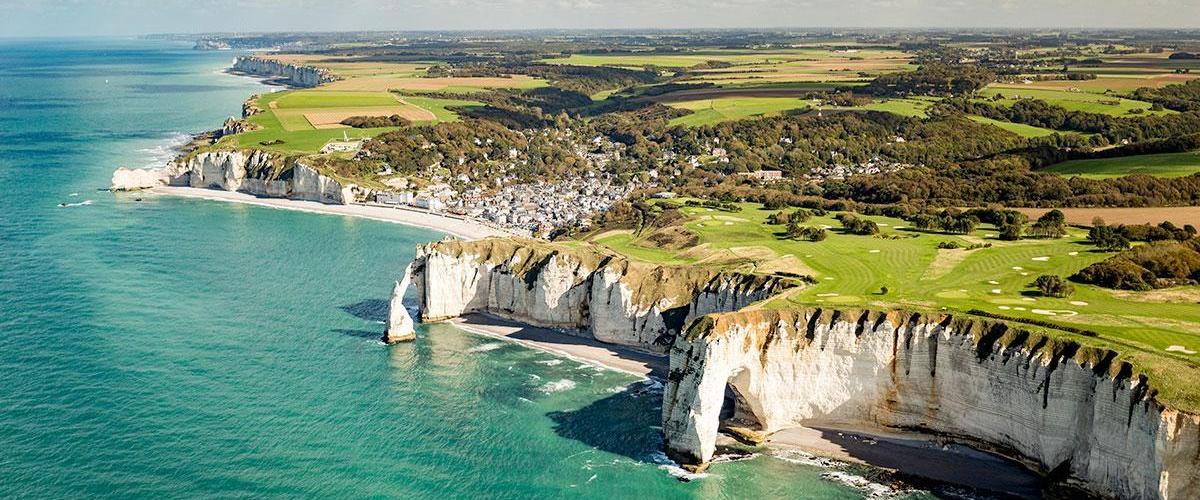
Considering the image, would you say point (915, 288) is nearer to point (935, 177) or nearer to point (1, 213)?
point (935, 177)

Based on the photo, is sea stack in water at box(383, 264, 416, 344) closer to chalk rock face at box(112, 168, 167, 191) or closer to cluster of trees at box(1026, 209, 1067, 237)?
cluster of trees at box(1026, 209, 1067, 237)

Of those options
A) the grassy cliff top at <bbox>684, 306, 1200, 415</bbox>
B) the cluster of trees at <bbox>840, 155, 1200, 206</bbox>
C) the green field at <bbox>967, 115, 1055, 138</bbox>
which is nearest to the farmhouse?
the cluster of trees at <bbox>840, 155, 1200, 206</bbox>

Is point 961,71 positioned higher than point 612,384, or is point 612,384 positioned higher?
point 961,71

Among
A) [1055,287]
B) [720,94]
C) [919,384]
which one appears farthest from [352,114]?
[919,384]

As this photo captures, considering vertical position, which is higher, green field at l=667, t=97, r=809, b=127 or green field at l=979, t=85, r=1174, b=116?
green field at l=979, t=85, r=1174, b=116

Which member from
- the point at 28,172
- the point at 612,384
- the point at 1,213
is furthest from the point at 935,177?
the point at 28,172

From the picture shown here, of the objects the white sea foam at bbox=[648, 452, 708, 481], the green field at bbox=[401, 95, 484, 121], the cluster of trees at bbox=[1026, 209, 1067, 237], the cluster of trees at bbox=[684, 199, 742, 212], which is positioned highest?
the green field at bbox=[401, 95, 484, 121]

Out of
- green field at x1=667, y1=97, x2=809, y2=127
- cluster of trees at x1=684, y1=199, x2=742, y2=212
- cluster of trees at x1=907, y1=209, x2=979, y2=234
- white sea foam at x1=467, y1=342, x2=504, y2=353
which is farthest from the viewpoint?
green field at x1=667, y1=97, x2=809, y2=127
